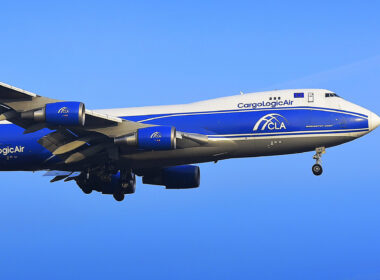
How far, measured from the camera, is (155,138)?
4831 centimetres

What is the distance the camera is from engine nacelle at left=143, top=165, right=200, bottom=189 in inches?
2291

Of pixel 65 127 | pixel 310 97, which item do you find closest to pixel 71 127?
pixel 65 127

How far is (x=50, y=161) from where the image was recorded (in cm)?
5344

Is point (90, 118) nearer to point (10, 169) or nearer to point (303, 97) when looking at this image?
point (10, 169)

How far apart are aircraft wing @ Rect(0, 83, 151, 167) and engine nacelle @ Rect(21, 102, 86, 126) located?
8 centimetres

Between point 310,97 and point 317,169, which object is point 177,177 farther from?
point 310,97

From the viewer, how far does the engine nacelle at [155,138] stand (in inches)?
1900

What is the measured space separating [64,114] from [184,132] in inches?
325

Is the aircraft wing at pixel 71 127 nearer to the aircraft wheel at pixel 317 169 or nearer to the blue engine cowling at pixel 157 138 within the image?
the blue engine cowling at pixel 157 138

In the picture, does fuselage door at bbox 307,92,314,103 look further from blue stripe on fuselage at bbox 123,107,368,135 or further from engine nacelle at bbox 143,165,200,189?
engine nacelle at bbox 143,165,200,189

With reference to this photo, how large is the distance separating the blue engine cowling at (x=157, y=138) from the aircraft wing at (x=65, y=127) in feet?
4.05

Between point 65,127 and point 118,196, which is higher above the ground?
point 65,127

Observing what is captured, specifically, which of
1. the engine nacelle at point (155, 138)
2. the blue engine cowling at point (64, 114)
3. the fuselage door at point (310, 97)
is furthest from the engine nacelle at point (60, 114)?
the fuselage door at point (310, 97)

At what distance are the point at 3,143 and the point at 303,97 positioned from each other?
65.2ft
